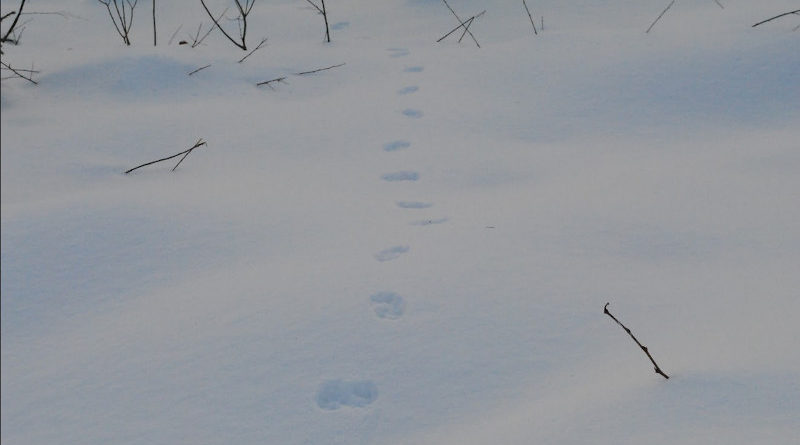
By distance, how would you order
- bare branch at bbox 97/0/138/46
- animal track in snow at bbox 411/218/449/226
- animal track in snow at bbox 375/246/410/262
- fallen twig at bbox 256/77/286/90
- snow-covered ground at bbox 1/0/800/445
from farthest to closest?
bare branch at bbox 97/0/138/46
fallen twig at bbox 256/77/286/90
animal track in snow at bbox 411/218/449/226
animal track in snow at bbox 375/246/410/262
snow-covered ground at bbox 1/0/800/445

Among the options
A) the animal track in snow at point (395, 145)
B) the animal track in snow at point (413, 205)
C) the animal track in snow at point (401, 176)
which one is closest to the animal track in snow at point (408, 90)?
the animal track in snow at point (395, 145)

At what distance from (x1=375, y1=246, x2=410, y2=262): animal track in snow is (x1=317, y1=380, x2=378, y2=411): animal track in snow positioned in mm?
375

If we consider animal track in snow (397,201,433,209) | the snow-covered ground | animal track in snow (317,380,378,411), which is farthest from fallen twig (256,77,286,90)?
animal track in snow (317,380,378,411)

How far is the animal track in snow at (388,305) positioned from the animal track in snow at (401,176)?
0.55 m

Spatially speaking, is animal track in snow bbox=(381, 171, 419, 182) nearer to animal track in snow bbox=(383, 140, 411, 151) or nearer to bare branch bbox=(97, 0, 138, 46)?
animal track in snow bbox=(383, 140, 411, 151)

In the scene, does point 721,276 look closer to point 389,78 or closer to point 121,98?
point 389,78

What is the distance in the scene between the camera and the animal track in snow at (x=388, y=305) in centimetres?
136

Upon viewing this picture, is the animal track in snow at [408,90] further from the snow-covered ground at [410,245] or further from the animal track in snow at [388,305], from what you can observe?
the animal track in snow at [388,305]

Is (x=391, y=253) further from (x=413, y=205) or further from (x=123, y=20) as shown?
(x=123, y=20)

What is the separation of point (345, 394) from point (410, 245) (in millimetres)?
471

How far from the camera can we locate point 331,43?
111 inches

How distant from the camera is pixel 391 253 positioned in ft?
5.07

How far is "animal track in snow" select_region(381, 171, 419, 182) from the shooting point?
6.16 feet

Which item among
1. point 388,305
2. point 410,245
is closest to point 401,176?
point 410,245
